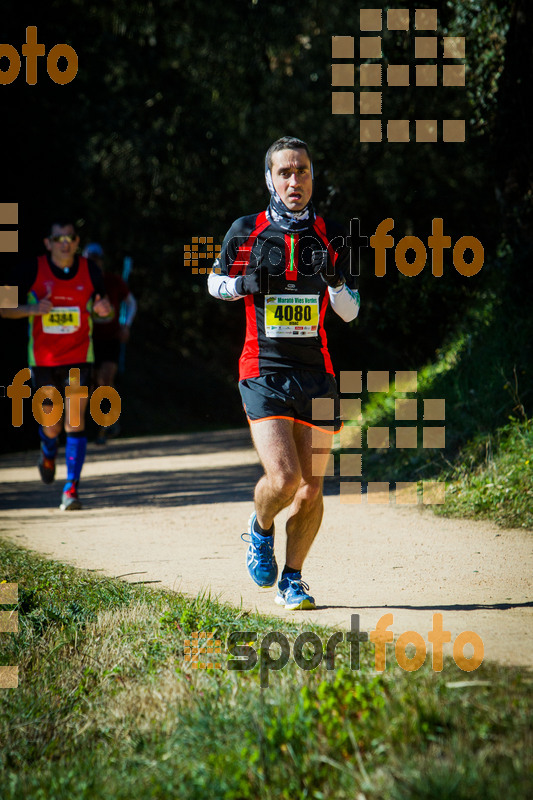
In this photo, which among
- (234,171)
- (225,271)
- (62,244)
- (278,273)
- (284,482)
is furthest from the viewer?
(234,171)

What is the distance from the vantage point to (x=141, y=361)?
27.5 metres

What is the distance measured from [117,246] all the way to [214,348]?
6592mm

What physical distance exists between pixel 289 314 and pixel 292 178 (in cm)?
66

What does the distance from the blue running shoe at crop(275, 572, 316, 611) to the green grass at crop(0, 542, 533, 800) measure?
34 centimetres

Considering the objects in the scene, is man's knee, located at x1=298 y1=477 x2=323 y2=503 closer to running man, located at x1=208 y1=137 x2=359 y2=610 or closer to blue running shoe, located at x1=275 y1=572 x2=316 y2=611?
running man, located at x1=208 y1=137 x2=359 y2=610

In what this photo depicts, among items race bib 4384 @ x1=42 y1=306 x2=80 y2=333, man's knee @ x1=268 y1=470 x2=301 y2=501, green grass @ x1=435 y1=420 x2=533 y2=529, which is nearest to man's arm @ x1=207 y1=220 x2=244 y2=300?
man's knee @ x1=268 y1=470 x2=301 y2=501

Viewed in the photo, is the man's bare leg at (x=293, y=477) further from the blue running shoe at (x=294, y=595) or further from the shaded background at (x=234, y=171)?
the shaded background at (x=234, y=171)

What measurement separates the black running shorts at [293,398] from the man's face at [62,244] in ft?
13.7

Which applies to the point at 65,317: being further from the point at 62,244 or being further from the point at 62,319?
the point at 62,244

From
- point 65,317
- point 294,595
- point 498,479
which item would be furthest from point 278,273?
point 65,317

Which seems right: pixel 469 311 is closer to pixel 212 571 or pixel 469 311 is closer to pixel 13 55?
pixel 212 571

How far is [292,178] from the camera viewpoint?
4.66 meters

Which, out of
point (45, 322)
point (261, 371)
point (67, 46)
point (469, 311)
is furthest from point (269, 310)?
point (67, 46)

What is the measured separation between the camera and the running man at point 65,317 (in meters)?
8.40
